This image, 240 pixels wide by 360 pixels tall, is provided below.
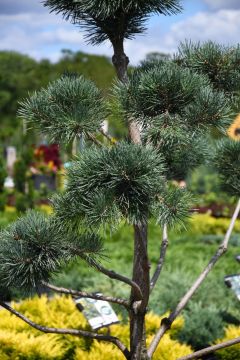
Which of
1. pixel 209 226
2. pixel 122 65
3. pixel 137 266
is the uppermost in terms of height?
pixel 209 226

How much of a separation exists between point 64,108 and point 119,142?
27 centimetres

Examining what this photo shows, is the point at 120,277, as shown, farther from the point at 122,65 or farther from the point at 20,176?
the point at 20,176

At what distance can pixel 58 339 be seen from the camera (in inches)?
175

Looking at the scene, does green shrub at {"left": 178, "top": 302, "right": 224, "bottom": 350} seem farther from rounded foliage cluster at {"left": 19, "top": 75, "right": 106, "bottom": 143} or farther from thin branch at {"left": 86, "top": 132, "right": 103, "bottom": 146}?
rounded foliage cluster at {"left": 19, "top": 75, "right": 106, "bottom": 143}

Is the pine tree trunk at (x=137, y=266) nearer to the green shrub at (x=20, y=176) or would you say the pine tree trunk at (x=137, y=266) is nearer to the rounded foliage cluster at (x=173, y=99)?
the rounded foliage cluster at (x=173, y=99)

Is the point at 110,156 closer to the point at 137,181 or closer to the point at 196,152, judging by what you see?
the point at 137,181

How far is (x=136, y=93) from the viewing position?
254 cm

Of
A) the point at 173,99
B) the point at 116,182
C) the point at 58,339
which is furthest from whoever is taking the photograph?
the point at 58,339

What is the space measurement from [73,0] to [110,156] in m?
0.79

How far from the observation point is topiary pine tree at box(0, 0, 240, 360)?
236 centimetres

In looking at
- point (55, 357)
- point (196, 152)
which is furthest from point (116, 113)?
point (55, 357)

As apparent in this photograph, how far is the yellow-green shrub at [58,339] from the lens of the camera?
385 centimetres

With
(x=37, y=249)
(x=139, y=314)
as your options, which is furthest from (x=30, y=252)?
(x=139, y=314)

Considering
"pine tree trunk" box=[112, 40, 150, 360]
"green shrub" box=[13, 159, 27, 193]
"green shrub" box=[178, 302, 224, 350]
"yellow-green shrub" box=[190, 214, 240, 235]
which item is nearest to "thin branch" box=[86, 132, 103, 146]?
"pine tree trunk" box=[112, 40, 150, 360]
